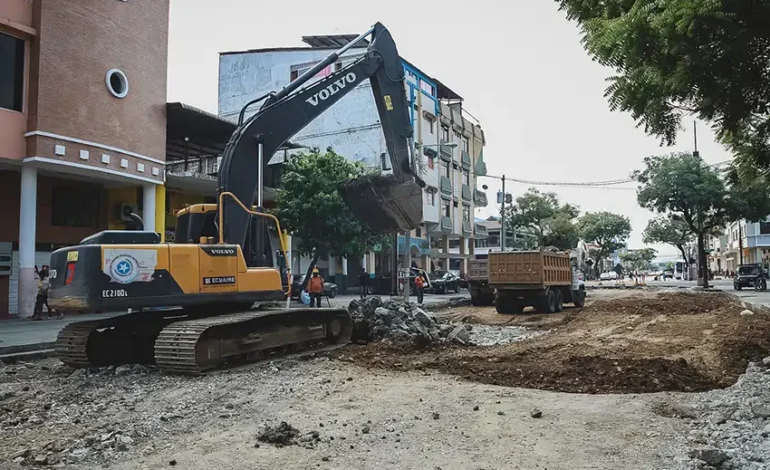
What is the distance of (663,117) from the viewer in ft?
18.1

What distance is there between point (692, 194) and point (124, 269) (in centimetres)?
3379

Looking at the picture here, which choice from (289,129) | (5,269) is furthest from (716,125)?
(5,269)

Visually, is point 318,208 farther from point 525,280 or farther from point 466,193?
point 466,193

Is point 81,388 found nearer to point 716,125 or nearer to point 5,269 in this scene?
point 716,125

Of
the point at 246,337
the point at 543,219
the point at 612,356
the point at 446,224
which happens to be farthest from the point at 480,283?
the point at 543,219

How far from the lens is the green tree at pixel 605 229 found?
72.4 meters

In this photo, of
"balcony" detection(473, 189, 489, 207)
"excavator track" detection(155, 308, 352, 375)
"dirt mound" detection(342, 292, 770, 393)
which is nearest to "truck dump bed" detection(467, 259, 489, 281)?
"dirt mound" detection(342, 292, 770, 393)

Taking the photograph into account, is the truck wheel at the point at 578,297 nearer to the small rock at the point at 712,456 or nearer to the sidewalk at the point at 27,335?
the sidewalk at the point at 27,335

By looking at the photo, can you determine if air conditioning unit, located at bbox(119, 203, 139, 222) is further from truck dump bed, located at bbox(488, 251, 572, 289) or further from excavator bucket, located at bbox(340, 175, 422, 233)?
truck dump bed, located at bbox(488, 251, 572, 289)

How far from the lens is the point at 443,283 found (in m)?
36.7

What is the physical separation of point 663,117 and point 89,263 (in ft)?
22.7

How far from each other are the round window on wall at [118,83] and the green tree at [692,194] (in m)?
29.0

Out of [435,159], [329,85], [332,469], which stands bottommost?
[332,469]

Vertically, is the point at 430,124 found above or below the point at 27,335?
above
